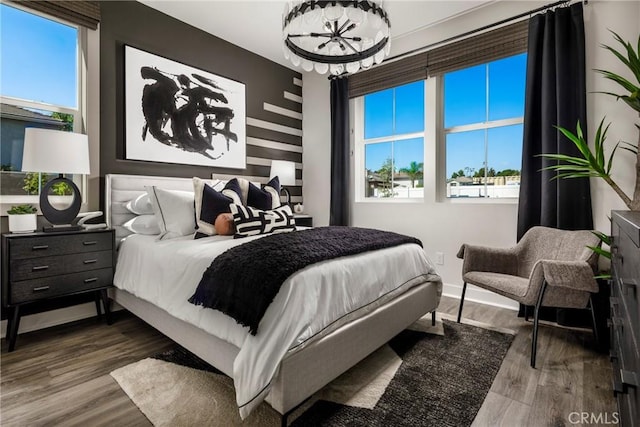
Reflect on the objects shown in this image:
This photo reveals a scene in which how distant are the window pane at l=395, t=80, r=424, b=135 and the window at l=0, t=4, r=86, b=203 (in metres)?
3.13

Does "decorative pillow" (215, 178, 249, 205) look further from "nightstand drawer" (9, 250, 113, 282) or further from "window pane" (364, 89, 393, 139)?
"window pane" (364, 89, 393, 139)

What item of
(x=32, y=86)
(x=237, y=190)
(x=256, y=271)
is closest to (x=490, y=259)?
(x=256, y=271)

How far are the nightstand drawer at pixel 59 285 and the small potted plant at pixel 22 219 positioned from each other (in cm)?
39

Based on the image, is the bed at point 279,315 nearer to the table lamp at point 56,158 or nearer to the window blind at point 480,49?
the table lamp at point 56,158

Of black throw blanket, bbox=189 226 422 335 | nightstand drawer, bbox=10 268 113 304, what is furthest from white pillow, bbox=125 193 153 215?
black throw blanket, bbox=189 226 422 335

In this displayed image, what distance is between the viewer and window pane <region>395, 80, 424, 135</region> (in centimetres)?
351

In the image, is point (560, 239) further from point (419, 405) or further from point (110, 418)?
point (110, 418)

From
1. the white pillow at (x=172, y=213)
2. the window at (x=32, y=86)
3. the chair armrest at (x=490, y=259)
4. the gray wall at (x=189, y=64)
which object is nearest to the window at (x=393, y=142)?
the gray wall at (x=189, y=64)

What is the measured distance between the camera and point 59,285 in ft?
6.95

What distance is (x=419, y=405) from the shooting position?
149cm

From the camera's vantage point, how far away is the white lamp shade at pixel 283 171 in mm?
3750

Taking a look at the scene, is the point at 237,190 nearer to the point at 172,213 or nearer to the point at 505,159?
the point at 172,213

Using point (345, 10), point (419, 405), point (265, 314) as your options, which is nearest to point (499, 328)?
point (419, 405)

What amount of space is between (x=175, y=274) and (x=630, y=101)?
2.89m
